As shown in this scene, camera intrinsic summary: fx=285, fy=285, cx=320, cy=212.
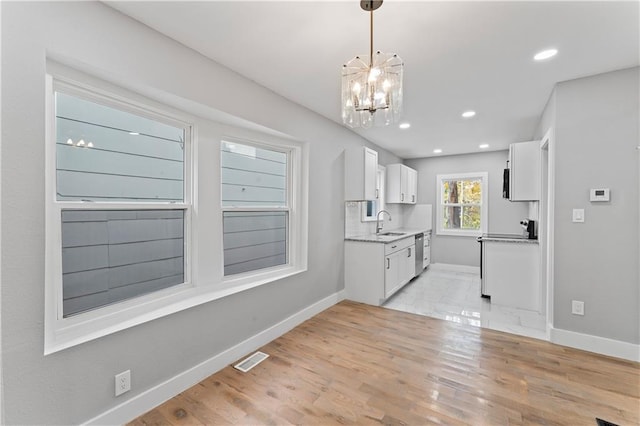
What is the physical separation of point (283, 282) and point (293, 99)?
6.69ft

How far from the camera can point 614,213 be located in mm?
2592

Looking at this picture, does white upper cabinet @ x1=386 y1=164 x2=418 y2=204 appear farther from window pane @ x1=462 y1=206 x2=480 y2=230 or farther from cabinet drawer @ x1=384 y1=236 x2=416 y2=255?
window pane @ x1=462 y1=206 x2=480 y2=230

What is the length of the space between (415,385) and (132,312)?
215cm

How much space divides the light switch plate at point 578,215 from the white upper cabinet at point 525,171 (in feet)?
3.30

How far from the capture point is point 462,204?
641cm

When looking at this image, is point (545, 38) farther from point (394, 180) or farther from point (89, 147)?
point (394, 180)

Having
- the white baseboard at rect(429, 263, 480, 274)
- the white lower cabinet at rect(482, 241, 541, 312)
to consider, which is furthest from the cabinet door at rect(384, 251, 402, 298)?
the white baseboard at rect(429, 263, 480, 274)

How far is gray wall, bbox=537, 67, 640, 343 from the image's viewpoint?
2.54 m

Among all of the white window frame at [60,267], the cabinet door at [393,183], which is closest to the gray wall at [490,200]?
the cabinet door at [393,183]

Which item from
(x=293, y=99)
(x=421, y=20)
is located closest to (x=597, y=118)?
(x=421, y=20)

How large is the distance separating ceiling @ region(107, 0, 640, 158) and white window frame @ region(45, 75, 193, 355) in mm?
563

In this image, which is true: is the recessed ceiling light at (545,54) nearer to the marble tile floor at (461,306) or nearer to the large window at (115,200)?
the marble tile floor at (461,306)

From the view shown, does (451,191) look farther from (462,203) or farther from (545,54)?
(545,54)

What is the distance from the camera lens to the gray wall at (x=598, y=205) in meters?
2.54
